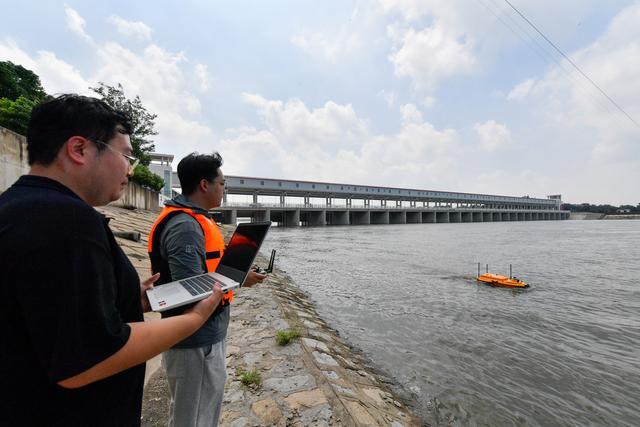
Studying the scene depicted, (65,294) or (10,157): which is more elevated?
(10,157)

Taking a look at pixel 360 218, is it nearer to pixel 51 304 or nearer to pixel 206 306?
pixel 206 306

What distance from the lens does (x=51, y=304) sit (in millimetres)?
733

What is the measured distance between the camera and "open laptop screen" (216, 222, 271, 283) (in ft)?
6.21

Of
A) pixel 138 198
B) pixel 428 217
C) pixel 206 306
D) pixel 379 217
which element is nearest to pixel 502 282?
pixel 206 306

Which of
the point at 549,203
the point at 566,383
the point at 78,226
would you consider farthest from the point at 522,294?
the point at 549,203

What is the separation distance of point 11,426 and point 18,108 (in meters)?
14.9

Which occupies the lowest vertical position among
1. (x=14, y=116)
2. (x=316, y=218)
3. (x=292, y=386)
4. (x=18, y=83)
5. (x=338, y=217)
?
(x=292, y=386)

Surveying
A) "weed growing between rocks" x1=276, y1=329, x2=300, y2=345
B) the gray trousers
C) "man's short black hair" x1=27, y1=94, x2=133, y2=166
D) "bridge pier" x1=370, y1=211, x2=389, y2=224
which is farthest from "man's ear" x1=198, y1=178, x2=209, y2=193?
"bridge pier" x1=370, y1=211, x2=389, y2=224

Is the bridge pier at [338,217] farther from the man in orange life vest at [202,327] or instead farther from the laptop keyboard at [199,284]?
the laptop keyboard at [199,284]

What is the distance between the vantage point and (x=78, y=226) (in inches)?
31.7

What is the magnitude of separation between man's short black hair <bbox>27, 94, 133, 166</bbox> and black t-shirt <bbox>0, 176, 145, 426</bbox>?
0.43ft

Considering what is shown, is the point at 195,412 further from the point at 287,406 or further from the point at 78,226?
the point at 78,226

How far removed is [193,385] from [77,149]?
1.48 metres

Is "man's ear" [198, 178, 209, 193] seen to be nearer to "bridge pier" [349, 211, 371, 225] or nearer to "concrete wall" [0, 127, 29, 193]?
"concrete wall" [0, 127, 29, 193]
